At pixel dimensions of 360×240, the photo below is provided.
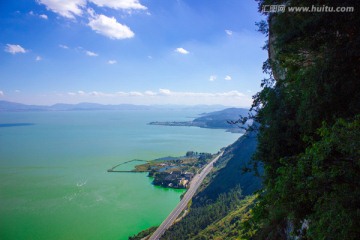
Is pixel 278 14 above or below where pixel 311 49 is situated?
above

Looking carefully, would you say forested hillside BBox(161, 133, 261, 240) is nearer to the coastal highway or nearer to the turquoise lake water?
the coastal highway

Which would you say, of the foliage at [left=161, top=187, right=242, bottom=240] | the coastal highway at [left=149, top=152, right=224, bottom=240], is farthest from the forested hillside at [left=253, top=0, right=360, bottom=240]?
the coastal highway at [left=149, top=152, right=224, bottom=240]

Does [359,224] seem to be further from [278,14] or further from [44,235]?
[44,235]

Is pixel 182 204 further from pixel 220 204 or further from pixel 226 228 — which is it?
pixel 226 228

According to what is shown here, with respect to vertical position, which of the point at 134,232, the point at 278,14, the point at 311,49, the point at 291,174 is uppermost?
the point at 278,14

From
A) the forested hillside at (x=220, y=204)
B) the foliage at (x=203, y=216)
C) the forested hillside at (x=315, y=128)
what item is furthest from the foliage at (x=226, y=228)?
the forested hillside at (x=315, y=128)

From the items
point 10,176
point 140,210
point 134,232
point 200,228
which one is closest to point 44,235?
point 134,232
